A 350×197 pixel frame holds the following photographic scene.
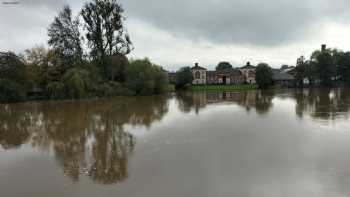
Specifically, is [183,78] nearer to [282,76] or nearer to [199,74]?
[199,74]

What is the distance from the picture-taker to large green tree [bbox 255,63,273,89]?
56.7m

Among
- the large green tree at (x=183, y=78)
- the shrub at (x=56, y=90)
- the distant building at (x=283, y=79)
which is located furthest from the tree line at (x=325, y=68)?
the shrub at (x=56, y=90)

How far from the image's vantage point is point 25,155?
9258 millimetres

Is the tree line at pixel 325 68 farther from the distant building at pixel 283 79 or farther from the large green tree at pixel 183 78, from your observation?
the large green tree at pixel 183 78

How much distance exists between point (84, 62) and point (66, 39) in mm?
3898

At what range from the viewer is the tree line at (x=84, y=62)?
33.4 meters

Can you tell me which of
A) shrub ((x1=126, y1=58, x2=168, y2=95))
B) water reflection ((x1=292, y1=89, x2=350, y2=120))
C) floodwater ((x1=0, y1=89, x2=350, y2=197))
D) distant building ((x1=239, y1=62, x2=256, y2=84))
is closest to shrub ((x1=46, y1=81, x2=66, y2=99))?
shrub ((x1=126, y1=58, x2=168, y2=95))

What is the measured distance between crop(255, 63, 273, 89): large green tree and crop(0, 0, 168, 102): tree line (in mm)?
25264

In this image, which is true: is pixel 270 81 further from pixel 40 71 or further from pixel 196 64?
pixel 40 71

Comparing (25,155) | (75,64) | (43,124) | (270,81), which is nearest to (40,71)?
(75,64)

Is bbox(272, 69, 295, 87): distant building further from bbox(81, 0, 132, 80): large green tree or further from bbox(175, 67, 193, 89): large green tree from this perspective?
bbox(81, 0, 132, 80): large green tree

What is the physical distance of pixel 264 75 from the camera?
2234 inches

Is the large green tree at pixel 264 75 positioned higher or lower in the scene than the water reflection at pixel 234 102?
higher

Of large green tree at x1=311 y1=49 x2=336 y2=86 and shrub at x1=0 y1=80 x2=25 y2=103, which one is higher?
large green tree at x1=311 y1=49 x2=336 y2=86
